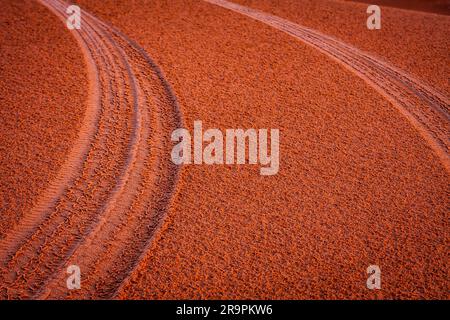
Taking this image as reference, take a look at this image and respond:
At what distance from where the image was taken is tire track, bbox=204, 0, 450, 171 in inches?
248

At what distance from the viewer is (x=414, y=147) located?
237 inches

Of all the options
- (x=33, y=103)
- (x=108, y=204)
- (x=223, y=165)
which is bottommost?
(x=108, y=204)

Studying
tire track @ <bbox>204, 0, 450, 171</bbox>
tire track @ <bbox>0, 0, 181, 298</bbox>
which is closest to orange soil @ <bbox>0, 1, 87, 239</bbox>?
tire track @ <bbox>0, 0, 181, 298</bbox>

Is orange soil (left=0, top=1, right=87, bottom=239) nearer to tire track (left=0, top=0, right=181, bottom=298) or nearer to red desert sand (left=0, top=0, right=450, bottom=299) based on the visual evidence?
red desert sand (left=0, top=0, right=450, bottom=299)

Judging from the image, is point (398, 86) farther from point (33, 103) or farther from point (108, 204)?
point (33, 103)

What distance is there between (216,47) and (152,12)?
85.0 inches

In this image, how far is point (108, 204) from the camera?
16.6 ft

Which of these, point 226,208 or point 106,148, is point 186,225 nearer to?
point 226,208

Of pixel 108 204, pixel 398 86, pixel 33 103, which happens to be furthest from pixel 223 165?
pixel 398 86

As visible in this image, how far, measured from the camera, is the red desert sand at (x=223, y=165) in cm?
440

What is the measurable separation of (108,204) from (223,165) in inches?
60.9

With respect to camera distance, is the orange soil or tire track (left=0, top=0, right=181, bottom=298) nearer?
tire track (left=0, top=0, right=181, bottom=298)

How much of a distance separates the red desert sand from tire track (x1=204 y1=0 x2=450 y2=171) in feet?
0.12
